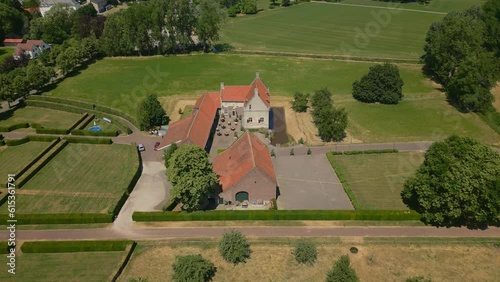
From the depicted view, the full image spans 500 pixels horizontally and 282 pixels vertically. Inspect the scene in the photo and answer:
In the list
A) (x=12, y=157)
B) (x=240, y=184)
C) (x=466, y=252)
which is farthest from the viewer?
(x=12, y=157)

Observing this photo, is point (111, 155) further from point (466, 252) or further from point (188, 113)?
point (466, 252)

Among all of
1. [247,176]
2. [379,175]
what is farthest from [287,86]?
[247,176]

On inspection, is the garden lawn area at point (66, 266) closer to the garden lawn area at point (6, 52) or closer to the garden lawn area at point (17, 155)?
the garden lawn area at point (17, 155)

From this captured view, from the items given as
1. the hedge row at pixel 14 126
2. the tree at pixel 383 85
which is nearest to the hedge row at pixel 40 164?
the hedge row at pixel 14 126

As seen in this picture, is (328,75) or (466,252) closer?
(466,252)

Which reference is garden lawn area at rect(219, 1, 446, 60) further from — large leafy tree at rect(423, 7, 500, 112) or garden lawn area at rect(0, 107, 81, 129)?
garden lawn area at rect(0, 107, 81, 129)

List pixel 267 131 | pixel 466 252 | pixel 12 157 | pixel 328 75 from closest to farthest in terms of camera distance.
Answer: pixel 466 252 < pixel 12 157 < pixel 267 131 < pixel 328 75

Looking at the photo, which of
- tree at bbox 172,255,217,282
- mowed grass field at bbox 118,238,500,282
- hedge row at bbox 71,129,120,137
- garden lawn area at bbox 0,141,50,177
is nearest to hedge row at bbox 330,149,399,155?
mowed grass field at bbox 118,238,500,282

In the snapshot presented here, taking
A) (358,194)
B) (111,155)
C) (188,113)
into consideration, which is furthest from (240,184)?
(188,113)

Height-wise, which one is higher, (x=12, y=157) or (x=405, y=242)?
(x=12, y=157)
